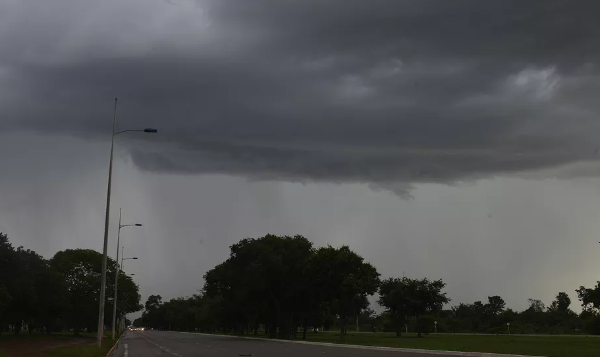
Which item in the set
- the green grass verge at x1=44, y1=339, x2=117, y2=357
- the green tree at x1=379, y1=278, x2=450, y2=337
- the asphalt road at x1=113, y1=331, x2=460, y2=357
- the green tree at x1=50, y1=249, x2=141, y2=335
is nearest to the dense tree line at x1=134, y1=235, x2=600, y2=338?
the green tree at x1=379, y1=278, x2=450, y2=337

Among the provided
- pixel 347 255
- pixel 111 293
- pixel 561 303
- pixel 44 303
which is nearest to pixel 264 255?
pixel 347 255

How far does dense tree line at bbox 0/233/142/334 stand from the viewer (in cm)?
6091

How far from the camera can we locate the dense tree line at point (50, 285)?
2398 inches

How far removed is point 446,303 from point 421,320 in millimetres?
5312

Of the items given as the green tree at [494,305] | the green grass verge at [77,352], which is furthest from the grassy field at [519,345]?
the green tree at [494,305]

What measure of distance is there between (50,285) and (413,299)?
55412mm

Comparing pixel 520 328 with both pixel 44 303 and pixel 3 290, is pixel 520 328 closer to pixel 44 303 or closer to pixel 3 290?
pixel 44 303

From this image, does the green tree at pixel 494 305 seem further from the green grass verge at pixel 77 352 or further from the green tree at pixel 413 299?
the green grass verge at pixel 77 352

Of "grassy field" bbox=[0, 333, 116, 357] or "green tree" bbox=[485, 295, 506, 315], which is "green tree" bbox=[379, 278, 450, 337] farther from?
"green tree" bbox=[485, 295, 506, 315]

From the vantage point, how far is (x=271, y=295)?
81.8 m

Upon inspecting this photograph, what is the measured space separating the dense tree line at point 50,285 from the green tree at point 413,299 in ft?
158

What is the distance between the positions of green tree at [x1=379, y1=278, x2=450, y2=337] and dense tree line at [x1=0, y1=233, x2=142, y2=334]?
4819 centimetres

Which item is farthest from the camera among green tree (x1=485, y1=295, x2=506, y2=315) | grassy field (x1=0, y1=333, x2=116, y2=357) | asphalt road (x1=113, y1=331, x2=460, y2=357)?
green tree (x1=485, y1=295, x2=506, y2=315)

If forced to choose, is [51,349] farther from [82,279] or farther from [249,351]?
[82,279]
